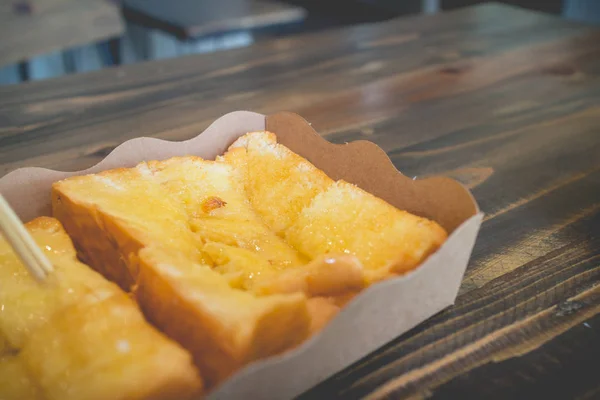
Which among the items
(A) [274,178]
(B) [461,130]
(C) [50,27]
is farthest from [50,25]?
(A) [274,178]

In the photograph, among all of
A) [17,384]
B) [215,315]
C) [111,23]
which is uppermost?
[111,23]

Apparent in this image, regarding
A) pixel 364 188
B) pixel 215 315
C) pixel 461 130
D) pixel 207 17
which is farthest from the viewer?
pixel 207 17

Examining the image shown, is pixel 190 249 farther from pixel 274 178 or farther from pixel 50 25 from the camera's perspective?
pixel 50 25

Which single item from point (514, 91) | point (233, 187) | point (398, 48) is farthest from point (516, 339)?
point (398, 48)

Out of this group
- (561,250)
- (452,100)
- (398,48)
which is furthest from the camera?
(398,48)

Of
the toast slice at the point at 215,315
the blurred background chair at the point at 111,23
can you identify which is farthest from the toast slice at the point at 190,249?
the blurred background chair at the point at 111,23

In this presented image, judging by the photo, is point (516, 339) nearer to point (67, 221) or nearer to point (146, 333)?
point (146, 333)

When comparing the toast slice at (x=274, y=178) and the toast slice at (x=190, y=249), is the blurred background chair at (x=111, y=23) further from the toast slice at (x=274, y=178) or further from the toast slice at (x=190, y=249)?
the toast slice at (x=190, y=249)

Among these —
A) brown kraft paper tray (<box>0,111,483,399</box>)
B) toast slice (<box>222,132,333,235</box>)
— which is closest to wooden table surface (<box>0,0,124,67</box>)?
brown kraft paper tray (<box>0,111,483,399</box>)
